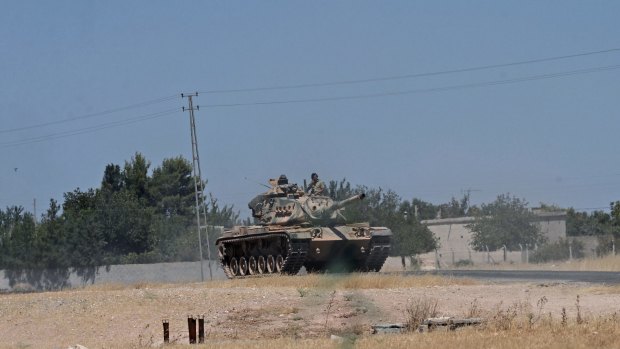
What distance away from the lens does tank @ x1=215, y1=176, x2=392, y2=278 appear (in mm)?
34094

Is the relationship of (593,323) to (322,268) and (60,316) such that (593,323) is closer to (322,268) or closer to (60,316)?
(60,316)

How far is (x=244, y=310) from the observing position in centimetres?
2073

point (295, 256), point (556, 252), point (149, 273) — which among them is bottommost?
point (556, 252)

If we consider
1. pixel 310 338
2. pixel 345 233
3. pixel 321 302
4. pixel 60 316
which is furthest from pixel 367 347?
pixel 345 233

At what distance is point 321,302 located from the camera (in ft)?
70.8

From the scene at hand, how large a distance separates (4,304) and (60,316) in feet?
10.5

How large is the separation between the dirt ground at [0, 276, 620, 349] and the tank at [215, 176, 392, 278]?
8.43 m

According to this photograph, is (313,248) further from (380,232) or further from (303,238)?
(380,232)

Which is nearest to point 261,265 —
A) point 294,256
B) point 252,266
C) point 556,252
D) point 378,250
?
point 252,266

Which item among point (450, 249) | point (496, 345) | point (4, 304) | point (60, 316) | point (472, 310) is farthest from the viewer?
point (450, 249)

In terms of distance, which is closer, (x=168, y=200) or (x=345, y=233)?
(x=345, y=233)

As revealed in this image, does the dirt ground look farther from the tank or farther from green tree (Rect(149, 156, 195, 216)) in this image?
green tree (Rect(149, 156, 195, 216))

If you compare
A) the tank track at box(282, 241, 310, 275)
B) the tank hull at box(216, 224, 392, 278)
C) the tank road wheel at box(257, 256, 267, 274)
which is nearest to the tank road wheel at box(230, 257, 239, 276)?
the tank hull at box(216, 224, 392, 278)

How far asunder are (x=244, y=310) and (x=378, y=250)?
14622mm
